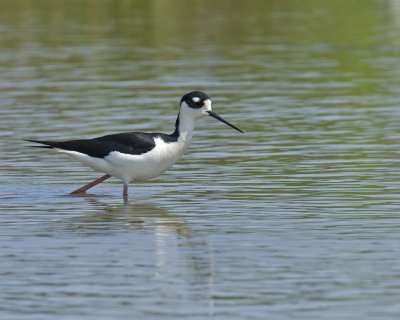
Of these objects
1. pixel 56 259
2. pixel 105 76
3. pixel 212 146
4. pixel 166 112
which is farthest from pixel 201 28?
pixel 56 259

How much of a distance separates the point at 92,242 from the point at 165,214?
177 centimetres

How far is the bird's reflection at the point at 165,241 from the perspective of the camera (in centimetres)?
1110

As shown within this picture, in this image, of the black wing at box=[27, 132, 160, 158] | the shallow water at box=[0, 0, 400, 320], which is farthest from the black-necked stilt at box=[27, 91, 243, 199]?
the shallow water at box=[0, 0, 400, 320]

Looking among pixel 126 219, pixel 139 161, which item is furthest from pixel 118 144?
pixel 126 219

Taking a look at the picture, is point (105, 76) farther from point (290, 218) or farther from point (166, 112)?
point (290, 218)

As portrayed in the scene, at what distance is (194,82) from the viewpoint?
86.4ft

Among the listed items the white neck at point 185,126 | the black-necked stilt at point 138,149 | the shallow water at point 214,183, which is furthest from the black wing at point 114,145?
the shallow water at point 214,183

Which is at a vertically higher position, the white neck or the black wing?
the white neck

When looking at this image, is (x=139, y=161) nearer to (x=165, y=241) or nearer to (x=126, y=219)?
(x=126, y=219)

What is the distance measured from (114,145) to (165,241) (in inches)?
119

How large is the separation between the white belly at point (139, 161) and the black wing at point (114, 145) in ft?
0.17

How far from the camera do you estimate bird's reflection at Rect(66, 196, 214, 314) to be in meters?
11.1

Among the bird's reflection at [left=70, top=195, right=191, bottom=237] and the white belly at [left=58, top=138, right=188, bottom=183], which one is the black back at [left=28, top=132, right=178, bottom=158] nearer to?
the white belly at [left=58, top=138, right=188, bottom=183]

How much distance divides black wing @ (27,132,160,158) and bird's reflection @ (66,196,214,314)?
0.57 m
